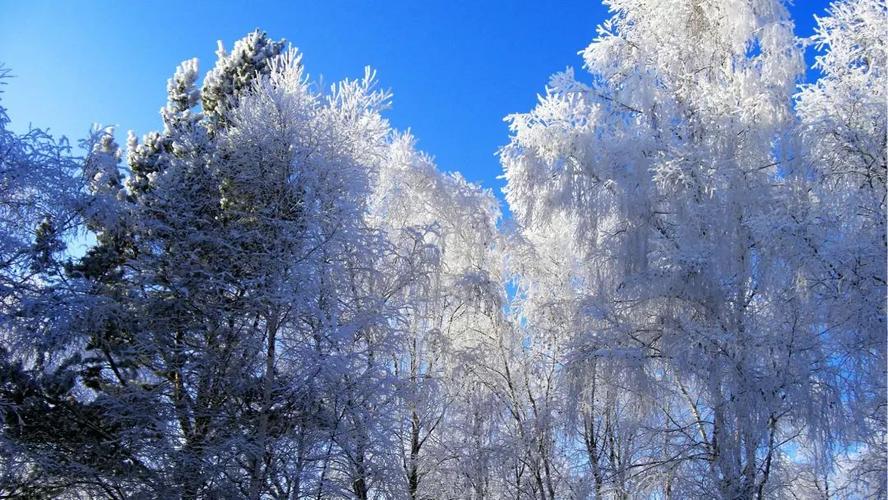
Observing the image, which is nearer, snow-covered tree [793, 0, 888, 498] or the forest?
snow-covered tree [793, 0, 888, 498]

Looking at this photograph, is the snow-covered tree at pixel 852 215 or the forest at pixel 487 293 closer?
the snow-covered tree at pixel 852 215

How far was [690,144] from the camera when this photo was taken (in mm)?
8438

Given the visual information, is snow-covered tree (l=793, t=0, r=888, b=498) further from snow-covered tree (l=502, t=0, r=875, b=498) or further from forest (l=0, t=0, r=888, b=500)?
snow-covered tree (l=502, t=0, r=875, b=498)

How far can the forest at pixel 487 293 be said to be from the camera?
735 centimetres

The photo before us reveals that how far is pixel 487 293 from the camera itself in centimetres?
1027

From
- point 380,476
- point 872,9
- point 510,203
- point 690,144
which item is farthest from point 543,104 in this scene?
point 380,476

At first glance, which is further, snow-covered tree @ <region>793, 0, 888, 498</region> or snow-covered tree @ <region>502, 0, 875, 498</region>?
snow-covered tree @ <region>502, 0, 875, 498</region>

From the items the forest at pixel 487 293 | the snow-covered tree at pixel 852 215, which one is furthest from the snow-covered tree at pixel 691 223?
the snow-covered tree at pixel 852 215

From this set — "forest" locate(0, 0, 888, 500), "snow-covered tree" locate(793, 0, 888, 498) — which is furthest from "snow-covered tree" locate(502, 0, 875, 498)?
"snow-covered tree" locate(793, 0, 888, 498)

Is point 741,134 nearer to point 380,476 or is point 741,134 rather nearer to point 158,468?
point 380,476

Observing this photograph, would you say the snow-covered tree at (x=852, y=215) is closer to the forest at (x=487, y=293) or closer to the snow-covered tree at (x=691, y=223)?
the forest at (x=487, y=293)

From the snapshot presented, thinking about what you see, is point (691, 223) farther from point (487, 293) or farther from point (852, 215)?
point (487, 293)

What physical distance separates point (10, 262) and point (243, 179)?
8.41 feet

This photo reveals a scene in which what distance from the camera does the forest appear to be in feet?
24.1
